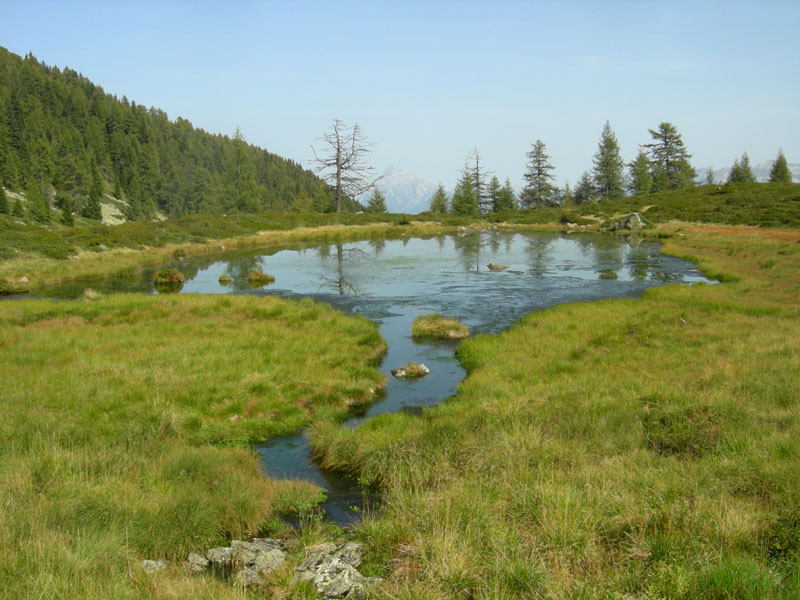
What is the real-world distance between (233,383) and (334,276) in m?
24.1

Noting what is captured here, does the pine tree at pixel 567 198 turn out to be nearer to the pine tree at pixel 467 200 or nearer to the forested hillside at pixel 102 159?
the pine tree at pixel 467 200

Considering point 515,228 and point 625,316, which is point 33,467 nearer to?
point 625,316

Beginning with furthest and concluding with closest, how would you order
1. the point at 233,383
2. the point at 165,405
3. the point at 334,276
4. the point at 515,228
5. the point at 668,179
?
the point at 668,179 < the point at 515,228 < the point at 334,276 < the point at 233,383 < the point at 165,405

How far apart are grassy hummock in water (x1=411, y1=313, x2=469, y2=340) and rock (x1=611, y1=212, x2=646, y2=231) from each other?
5905 centimetres

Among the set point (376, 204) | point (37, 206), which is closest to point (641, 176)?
point (376, 204)

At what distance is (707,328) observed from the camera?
1631 centimetres

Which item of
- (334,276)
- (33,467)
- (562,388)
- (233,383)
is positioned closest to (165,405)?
(233,383)

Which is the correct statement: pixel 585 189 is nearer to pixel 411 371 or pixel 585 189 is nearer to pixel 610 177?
pixel 610 177

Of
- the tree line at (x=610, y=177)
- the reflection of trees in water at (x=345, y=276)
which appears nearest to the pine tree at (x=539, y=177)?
the tree line at (x=610, y=177)

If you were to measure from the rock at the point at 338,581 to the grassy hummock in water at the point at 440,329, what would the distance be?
14305 mm

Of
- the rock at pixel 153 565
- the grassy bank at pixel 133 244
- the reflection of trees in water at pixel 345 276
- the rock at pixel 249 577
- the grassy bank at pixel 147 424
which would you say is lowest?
the rock at pixel 249 577

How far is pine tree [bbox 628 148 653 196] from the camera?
10838 centimetres

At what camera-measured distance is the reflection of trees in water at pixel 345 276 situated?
3195cm

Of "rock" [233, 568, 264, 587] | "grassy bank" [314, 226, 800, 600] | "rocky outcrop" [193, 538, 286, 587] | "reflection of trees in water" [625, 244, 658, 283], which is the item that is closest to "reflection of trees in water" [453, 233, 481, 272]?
"reflection of trees in water" [625, 244, 658, 283]
